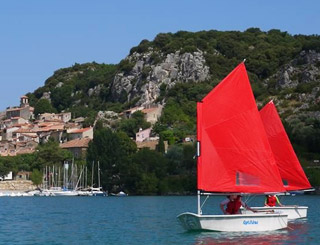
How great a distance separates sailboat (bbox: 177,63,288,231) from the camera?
33812 mm

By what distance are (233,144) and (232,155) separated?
49 centimetres

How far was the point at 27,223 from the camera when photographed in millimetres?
48594

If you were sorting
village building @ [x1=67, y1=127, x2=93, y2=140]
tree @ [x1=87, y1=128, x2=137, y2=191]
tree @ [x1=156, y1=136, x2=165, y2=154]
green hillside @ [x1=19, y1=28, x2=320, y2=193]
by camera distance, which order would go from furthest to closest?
village building @ [x1=67, y1=127, x2=93, y2=140] → tree @ [x1=156, y1=136, x2=165, y2=154] → tree @ [x1=87, y1=128, x2=137, y2=191] → green hillside @ [x1=19, y1=28, x2=320, y2=193]

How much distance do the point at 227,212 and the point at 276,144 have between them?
578 inches

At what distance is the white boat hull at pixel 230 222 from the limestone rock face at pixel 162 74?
133151 millimetres

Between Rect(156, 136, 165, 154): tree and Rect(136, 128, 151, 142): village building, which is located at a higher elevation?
Rect(136, 128, 151, 142): village building

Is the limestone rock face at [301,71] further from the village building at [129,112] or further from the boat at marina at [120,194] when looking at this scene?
the boat at marina at [120,194]

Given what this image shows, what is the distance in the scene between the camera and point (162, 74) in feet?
566

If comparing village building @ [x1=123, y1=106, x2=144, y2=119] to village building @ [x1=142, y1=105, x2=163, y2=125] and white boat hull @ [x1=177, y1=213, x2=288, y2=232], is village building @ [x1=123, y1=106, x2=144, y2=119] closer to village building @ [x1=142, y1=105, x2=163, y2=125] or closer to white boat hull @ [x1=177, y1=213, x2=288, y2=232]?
village building @ [x1=142, y1=105, x2=163, y2=125]

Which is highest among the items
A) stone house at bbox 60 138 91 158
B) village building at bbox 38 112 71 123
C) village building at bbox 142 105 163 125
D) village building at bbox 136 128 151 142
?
village building at bbox 38 112 71 123

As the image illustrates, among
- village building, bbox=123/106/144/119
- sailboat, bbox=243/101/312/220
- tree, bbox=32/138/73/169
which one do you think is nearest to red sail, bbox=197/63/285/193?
sailboat, bbox=243/101/312/220

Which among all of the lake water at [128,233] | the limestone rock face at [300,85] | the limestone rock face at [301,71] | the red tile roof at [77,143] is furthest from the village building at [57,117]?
the lake water at [128,233]

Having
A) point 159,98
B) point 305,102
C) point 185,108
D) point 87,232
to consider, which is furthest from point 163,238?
point 159,98

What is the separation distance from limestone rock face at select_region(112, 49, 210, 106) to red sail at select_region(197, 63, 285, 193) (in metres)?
132
